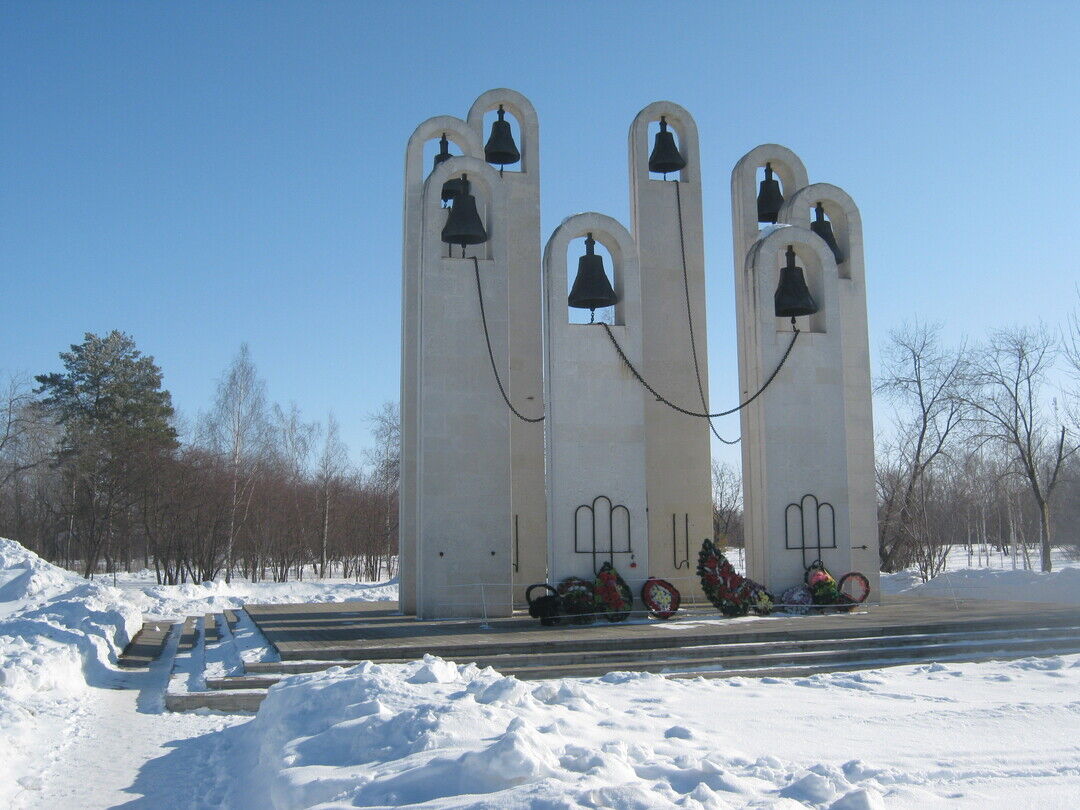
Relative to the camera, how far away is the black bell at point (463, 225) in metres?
13.9

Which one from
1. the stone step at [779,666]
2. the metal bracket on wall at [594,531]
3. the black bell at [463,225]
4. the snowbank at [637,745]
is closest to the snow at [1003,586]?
the stone step at [779,666]

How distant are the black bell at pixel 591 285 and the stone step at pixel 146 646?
7.69m

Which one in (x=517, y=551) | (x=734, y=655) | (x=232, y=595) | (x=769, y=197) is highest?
(x=769, y=197)

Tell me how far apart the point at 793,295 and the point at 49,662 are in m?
11.2

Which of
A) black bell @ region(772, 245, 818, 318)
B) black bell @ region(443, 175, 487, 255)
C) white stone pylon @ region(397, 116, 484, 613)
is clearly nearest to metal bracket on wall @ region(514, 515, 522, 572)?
white stone pylon @ region(397, 116, 484, 613)

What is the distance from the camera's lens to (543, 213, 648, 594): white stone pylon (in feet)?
44.7

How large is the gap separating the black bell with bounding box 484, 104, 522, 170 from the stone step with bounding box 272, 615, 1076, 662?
903 cm

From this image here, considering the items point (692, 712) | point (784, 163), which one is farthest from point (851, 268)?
point (692, 712)

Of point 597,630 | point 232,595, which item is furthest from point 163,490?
point 597,630

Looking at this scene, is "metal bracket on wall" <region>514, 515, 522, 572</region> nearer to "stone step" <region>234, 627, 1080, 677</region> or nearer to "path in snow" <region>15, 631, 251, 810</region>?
"stone step" <region>234, 627, 1080, 677</region>

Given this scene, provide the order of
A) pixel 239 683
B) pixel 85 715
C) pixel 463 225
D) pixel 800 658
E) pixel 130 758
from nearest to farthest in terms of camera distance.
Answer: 1. pixel 130 758
2. pixel 85 715
3. pixel 239 683
4. pixel 800 658
5. pixel 463 225

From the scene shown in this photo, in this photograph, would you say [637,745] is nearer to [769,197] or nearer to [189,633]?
[189,633]

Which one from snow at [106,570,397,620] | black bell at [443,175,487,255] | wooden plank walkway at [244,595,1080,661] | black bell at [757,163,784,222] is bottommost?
snow at [106,570,397,620]

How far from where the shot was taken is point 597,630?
38.9 ft
